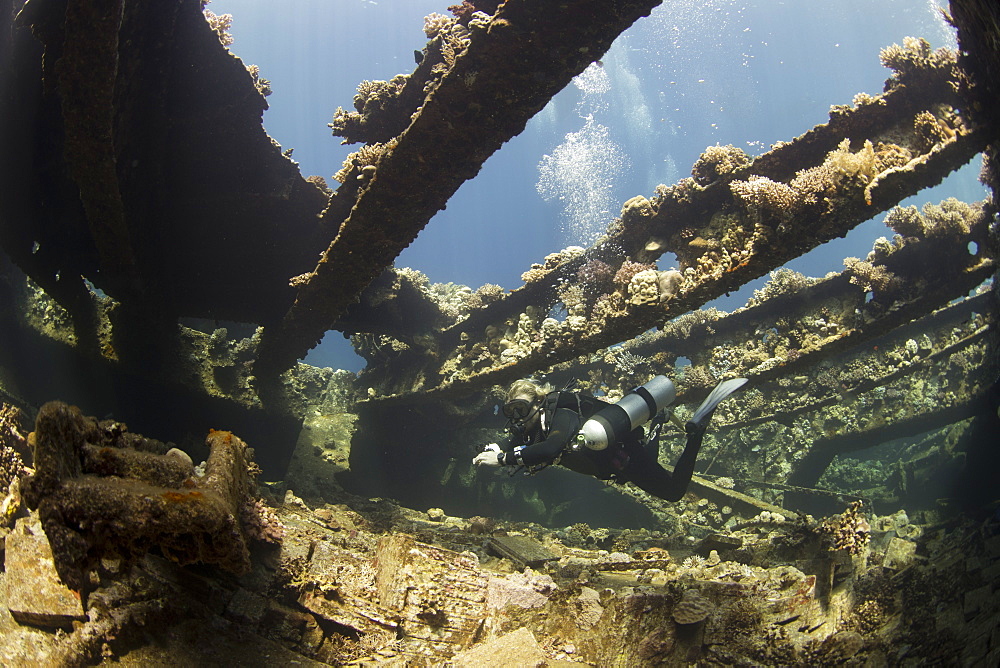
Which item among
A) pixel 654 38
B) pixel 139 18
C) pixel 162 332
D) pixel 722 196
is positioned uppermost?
pixel 654 38

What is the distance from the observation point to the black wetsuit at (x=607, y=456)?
504 cm

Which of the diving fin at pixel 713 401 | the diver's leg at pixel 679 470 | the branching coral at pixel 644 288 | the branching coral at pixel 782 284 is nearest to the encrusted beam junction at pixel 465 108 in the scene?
the branching coral at pixel 644 288

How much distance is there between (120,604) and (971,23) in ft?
25.9

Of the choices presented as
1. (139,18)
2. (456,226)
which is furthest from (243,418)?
(456,226)

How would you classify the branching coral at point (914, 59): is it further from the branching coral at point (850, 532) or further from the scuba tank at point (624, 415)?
the branching coral at point (850, 532)

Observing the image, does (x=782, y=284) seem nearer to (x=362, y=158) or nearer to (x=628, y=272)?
(x=628, y=272)

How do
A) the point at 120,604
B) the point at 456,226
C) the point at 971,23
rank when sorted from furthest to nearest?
the point at 456,226 → the point at 971,23 → the point at 120,604

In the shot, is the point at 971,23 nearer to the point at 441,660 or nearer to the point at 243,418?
the point at 441,660

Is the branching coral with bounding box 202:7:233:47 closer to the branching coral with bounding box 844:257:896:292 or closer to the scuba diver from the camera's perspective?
the scuba diver

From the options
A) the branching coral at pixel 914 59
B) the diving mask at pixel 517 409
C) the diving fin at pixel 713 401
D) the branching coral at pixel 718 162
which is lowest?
the diving mask at pixel 517 409

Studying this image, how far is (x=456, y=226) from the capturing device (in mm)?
162750

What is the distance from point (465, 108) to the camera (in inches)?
127

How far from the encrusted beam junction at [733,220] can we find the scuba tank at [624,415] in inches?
33.7

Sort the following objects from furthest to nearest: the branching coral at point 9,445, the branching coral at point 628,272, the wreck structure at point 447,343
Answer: the branching coral at point 628,272
the branching coral at point 9,445
the wreck structure at point 447,343
